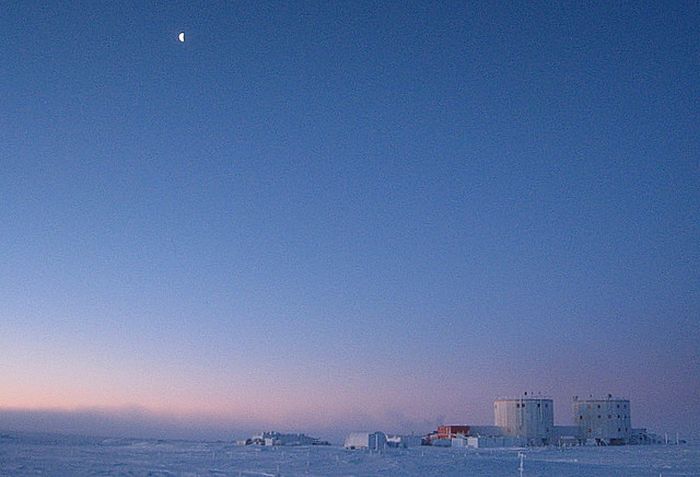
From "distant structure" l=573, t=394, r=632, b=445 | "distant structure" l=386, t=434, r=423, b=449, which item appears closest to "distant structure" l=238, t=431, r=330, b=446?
"distant structure" l=386, t=434, r=423, b=449

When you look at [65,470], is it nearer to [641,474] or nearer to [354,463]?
[354,463]

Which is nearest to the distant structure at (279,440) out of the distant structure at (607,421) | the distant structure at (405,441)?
the distant structure at (405,441)

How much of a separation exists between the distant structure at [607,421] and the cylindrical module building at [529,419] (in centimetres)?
677

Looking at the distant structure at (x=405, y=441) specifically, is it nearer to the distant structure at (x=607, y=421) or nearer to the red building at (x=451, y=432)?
the red building at (x=451, y=432)

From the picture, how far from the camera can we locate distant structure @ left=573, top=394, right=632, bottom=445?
10959cm

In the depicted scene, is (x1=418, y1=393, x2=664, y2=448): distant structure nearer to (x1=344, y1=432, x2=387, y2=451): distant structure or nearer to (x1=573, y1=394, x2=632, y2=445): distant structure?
(x1=573, y1=394, x2=632, y2=445): distant structure

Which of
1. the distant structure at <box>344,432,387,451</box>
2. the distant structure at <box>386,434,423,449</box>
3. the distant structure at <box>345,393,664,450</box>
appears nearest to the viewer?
the distant structure at <box>344,432,387,451</box>

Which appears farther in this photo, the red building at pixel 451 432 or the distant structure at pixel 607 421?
the distant structure at pixel 607 421

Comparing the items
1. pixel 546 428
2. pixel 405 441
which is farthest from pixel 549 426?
pixel 405 441

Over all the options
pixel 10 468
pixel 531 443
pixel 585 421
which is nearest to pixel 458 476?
pixel 10 468

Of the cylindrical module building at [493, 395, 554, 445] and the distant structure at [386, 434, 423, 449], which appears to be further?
the cylindrical module building at [493, 395, 554, 445]

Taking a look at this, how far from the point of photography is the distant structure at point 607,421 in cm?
10959

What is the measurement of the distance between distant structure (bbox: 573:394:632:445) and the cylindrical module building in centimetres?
677

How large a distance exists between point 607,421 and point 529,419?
12.5 meters
